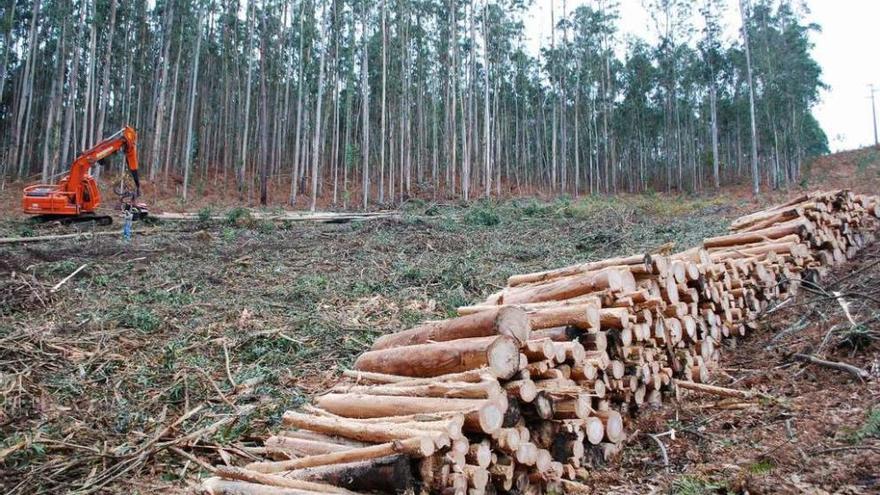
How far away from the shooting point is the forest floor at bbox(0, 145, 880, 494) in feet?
12.0

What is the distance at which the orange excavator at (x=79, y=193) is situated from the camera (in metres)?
15.7

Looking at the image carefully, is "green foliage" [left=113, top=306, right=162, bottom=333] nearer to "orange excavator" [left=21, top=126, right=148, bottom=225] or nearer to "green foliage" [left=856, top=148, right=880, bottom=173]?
"orange excavator" [left=21, top=126, right=148, bottom=225]

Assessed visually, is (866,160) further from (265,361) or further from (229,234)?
(265,361)

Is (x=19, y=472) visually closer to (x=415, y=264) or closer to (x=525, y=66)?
(x=415, y=264)

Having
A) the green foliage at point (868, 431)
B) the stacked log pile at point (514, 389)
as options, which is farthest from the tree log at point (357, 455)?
the green foliage at point (868, 431)

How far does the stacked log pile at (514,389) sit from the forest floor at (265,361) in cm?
33

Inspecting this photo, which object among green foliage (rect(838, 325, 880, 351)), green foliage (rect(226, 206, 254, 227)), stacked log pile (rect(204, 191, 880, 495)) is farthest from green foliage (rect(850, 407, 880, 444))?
green foliage (rect(226, 206, 254, 227))

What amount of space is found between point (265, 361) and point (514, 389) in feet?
12.5

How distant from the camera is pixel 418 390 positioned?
11.3 ft

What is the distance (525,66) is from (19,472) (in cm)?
4324

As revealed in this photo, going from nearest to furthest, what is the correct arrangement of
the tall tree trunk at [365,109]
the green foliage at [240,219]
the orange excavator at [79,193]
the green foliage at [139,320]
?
the green foliage at [139,320] → the orange excavator at [79,193] → the green foliage at [240,219] → the tall tree trunk at [365,109]

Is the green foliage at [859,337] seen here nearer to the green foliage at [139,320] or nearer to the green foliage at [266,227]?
the green foliage at [139,320]

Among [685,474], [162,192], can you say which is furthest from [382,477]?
[162,192]

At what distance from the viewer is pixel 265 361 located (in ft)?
20.5
